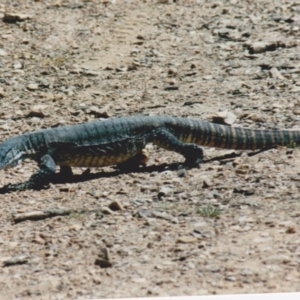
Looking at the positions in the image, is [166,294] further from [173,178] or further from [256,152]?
[256,152]

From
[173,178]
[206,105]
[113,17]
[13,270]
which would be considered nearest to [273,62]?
[206,105]

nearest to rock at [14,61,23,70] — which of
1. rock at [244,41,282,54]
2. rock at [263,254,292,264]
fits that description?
rock at [244,41,282,54]

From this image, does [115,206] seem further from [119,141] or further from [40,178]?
[119,141]

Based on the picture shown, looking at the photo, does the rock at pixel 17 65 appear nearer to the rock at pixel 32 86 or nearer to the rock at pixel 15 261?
the rock at pixel 32 86

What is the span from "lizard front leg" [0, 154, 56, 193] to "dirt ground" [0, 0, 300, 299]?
0.10 meters

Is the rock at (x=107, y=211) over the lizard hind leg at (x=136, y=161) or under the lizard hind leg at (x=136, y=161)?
over

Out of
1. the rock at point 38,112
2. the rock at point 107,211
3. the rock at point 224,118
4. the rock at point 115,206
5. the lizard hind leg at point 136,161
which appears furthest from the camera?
the rock at point 38,112

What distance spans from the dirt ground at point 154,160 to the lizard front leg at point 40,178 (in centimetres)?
10

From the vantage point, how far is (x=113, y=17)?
1488 cm

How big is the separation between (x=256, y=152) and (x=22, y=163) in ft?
8.43

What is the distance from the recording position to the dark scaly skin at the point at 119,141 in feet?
30.4

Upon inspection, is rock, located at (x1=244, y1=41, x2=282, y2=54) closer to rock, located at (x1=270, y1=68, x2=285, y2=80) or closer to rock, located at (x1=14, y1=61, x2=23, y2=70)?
rock, located at (x1=270, y1=68, x2=285, y2=80)

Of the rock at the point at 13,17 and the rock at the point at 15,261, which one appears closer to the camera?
the rock at the point at 15,261

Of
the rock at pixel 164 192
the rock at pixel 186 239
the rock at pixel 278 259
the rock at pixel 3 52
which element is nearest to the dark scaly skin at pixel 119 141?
the rock at pixel 164 192
